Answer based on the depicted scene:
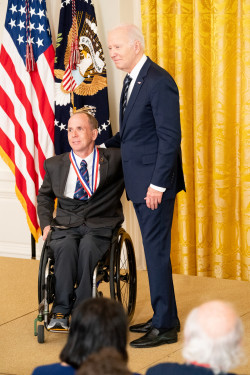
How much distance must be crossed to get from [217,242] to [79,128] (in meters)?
1.44

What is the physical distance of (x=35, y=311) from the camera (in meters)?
3.84

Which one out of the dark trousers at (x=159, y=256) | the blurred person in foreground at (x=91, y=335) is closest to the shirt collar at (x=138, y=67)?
the dark trousers at (x=159, y=256)

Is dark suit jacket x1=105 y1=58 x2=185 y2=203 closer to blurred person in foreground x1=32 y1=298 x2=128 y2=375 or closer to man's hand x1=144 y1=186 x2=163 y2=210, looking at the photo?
man's hand x1=144 y1=186 x2=163 y2=210

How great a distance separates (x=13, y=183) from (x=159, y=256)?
2.07m

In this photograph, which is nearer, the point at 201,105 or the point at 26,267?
the point at 201,105

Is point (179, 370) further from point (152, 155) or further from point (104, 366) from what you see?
point (152, 155)

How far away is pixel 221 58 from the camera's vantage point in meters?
4.18

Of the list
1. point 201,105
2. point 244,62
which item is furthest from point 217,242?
point 244,62

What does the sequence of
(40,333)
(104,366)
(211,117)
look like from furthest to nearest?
(211,117), (40,333), (104,366)

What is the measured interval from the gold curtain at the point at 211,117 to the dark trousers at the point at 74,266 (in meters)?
1.24

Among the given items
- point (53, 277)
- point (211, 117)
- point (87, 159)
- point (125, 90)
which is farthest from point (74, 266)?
point (211, 117)

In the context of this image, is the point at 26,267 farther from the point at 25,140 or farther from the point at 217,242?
the point at 217,242

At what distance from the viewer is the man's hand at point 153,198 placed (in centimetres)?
314

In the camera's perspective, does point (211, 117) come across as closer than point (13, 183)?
Yes
